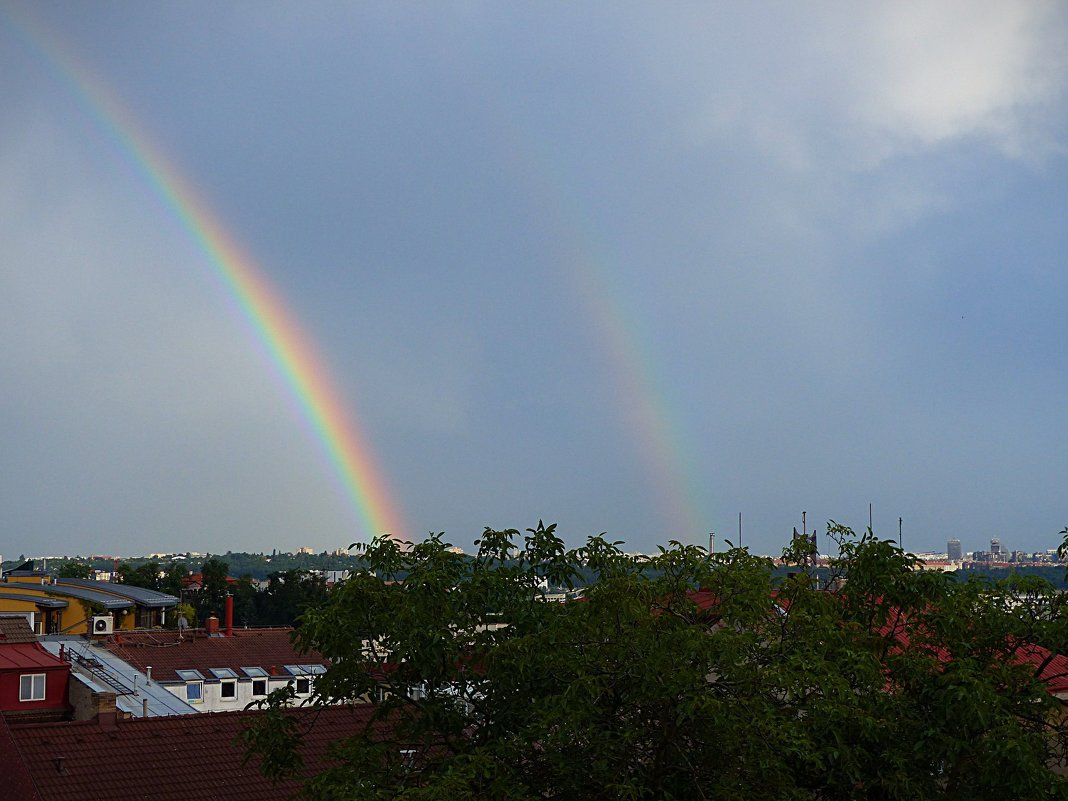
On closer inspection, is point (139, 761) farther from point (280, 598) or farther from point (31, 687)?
point (280, 598)

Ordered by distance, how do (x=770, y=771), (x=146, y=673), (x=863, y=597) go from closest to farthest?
1. (x=770, y=771)
2. (x=863, y=597)
3. (x=146, y=673)

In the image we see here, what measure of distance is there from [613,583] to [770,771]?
311cm

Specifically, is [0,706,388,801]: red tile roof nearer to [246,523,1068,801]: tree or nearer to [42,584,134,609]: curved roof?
[246,523,1068,801]: tree

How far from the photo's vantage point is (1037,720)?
16141mm

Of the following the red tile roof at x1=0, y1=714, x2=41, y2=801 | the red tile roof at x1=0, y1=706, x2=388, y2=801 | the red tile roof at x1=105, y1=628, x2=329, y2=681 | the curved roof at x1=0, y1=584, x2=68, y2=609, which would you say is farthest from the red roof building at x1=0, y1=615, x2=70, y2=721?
the curved roof at x1=0, y1=584, x2=68, y2=609

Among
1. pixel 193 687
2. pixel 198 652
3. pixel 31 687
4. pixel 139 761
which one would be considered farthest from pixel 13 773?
pixel 198 652

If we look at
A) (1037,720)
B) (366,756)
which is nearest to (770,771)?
(1037,720)

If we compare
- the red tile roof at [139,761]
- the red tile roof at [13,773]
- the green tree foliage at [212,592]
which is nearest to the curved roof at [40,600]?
the green tree foliage at [212,592]

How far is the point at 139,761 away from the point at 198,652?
43364mm

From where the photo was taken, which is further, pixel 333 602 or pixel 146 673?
pixel 146 673

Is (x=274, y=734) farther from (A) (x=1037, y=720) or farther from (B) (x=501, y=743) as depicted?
(A) (x=1037, y=720)

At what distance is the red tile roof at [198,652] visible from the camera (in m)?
65.3

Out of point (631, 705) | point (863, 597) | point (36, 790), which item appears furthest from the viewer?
point (36, 790)

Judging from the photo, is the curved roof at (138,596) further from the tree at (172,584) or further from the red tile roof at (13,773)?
the red tile roof at (13,773)
